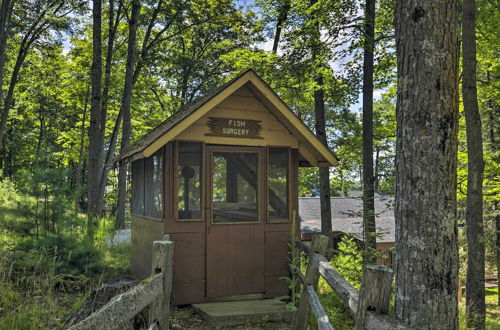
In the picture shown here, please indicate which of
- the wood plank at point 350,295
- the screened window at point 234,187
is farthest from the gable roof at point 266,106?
the wood plank at point 350,295

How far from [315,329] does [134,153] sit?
4195mm

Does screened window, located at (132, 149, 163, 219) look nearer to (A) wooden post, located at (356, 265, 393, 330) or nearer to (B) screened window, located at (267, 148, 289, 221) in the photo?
(B) screened window, located at (267, 148, 289, 221)

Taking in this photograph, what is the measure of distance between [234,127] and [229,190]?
115 cm

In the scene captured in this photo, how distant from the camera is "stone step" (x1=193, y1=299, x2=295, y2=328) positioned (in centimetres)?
680

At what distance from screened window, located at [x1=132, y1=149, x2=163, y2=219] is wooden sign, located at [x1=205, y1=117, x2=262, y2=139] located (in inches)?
41.0

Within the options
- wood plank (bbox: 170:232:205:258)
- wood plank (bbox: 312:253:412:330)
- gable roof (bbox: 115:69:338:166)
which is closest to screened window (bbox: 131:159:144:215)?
gable roof (bbox: 115:69:338:166)

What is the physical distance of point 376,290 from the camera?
3107 millimetres

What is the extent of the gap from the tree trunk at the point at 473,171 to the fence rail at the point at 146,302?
285 inches

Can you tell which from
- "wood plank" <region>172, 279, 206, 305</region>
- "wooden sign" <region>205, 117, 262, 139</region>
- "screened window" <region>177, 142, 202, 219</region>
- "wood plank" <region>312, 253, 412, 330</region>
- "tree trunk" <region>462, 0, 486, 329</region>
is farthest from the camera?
→ "tree trunk" <region>462, 0, 486, 329</region>

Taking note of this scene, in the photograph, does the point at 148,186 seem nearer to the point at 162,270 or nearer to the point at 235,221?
the point at 235,221

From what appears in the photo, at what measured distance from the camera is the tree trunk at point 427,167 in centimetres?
360

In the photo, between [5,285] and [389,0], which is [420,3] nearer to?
[5,285]

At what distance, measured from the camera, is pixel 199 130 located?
7.82 metres

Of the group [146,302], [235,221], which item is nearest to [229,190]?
[235,221]
